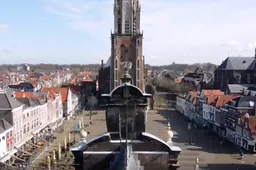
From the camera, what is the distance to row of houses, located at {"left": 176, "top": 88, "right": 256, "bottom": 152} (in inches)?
1625

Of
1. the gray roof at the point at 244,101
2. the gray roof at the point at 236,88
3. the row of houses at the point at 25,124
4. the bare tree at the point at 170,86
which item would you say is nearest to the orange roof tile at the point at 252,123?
the gray roof at the point at 244,101

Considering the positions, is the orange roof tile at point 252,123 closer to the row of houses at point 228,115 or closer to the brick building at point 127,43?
the row of houses at point 228,115

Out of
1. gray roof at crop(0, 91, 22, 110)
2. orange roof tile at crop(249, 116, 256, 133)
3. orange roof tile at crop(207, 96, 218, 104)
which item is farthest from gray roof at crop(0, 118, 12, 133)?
orange roof tile at crop(207, 96, 218, 104)

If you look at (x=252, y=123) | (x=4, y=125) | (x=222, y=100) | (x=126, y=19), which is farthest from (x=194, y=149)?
(x=126, y=19)

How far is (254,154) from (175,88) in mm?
66001

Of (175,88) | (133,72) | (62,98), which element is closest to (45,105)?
(62,98)

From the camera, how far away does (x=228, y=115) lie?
48.3 metres

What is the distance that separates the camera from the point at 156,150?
28.0 ft

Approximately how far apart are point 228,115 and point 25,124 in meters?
27.0

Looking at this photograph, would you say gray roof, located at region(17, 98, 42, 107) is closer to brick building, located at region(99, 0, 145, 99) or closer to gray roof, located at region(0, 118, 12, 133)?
gray roof, located at region(0, 118, 12, 133)

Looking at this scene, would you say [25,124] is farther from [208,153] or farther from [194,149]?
[208,153]

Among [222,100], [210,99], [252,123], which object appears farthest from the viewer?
[210,99]

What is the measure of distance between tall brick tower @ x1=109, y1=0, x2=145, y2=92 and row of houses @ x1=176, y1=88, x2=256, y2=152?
37.4ft

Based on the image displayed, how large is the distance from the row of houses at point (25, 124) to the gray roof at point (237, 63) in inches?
1520
